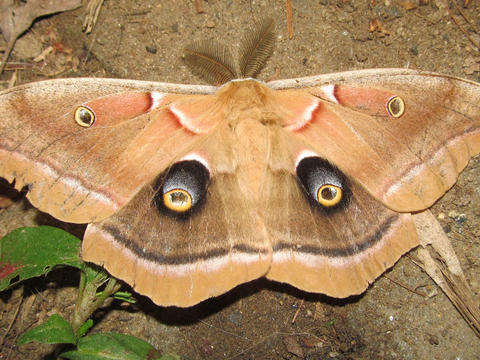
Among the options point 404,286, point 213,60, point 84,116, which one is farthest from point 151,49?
point 404,286

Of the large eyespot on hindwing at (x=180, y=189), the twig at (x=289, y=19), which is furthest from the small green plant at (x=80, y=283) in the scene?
the twig at (x=289, y=19)

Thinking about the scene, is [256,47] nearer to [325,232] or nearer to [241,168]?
[241,168]

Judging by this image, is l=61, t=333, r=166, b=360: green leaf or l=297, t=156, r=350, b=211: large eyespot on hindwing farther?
l=61, t=333, r=166, b=360: green leaf

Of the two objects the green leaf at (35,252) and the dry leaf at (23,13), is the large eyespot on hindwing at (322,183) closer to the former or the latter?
the green leaf at (35,252)

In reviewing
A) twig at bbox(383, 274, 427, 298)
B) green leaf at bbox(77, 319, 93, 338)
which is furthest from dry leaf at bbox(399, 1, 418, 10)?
green leaf at bbox(77, 319, 93, 338)

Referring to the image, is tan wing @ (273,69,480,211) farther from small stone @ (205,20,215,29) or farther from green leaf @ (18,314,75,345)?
green leaf @ (18,314,75,345)

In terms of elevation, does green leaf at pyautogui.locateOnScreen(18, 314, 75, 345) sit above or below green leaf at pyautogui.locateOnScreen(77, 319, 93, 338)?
above
